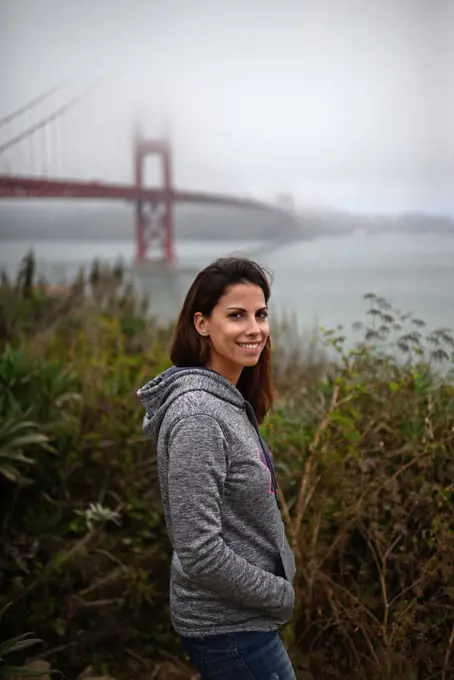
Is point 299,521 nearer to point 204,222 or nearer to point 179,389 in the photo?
point 179,389

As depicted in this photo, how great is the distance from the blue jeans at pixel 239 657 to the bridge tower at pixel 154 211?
381 centimetres

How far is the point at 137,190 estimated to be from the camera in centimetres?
505

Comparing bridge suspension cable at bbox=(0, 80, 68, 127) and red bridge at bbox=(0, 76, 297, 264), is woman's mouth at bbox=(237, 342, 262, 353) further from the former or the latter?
bridge suspension cable at bbox=(0, 80, 68, 127)

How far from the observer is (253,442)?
1.31m

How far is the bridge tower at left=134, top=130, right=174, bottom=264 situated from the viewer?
486 centimetres

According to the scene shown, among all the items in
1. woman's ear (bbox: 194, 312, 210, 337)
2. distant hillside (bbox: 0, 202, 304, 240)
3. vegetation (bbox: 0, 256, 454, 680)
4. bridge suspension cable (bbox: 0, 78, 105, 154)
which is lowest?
vegetation (bbox: 0, 256, 454, 680)

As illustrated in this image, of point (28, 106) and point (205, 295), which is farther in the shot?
point (28, 106)

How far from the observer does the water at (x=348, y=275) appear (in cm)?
384

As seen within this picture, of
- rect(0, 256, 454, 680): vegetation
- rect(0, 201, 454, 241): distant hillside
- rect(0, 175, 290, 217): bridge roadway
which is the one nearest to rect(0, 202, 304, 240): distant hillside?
rect(0, 201, 454, 241): distant hillside

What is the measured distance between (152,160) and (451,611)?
3373 mm

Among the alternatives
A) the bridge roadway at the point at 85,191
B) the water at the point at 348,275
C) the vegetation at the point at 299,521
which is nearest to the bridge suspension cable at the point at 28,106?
the bridge roadway at the point at 85,191

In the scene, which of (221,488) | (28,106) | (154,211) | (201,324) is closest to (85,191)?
(154,211)

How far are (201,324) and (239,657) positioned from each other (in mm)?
517

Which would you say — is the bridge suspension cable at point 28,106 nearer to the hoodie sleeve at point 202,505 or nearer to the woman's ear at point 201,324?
the woman's ear at point 201,324
